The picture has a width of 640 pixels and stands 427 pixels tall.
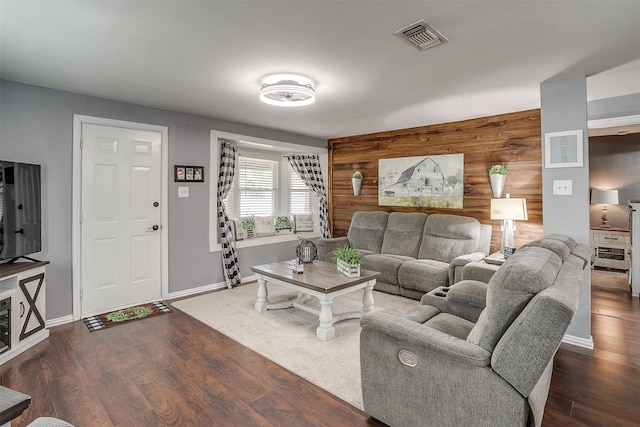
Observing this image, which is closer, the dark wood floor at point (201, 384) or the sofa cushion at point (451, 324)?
the dark wood floor at point (201, 384)

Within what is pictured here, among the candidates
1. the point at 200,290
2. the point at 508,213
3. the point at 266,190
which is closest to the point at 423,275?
the point at 508,213

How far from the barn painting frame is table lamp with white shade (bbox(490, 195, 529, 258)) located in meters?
0.80

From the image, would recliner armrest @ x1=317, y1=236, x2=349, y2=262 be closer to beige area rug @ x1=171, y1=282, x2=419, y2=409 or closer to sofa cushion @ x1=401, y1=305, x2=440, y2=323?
beige area rug @ x1=171, y1=282, x2=419, y2=409

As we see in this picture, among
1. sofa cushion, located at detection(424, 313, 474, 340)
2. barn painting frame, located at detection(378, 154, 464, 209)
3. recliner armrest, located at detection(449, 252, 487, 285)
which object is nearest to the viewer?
sofa cushion, located at detection(424, 313, 474, 340)

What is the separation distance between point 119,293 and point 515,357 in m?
3.97

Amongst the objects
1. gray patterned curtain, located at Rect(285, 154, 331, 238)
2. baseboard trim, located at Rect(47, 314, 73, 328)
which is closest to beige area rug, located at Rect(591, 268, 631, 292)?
gray patterned curtain, located at Rect(285, 154, 331, 238)

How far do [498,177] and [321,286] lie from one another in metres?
2.81

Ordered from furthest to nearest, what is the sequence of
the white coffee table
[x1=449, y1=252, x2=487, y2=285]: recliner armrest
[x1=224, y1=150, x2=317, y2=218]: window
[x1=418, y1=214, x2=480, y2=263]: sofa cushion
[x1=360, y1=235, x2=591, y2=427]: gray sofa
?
1. [x1=224, y1=150, x2=317, y2=218]: window
2. [x1=418, y1=214, x2=480, y2=263]: sofa cushion
3. [x1=449, y1=252, x2=487, y2=285]: recliner armrest
4. the white coffee table
5. [x1=360, y1=235, x2=591, y2=427]: gray sofa

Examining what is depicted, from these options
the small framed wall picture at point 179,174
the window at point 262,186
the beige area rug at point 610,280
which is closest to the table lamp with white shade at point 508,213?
the beige area rug at point 610,280

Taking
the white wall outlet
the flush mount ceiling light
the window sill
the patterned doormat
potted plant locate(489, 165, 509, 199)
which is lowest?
the patterned doormat

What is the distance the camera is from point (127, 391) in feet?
7.23

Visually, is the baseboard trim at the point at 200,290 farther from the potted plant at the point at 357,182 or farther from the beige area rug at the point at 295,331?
the potted plant at the point at 357,182

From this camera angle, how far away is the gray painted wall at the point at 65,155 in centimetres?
309

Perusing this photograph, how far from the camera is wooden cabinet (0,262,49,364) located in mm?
2600
